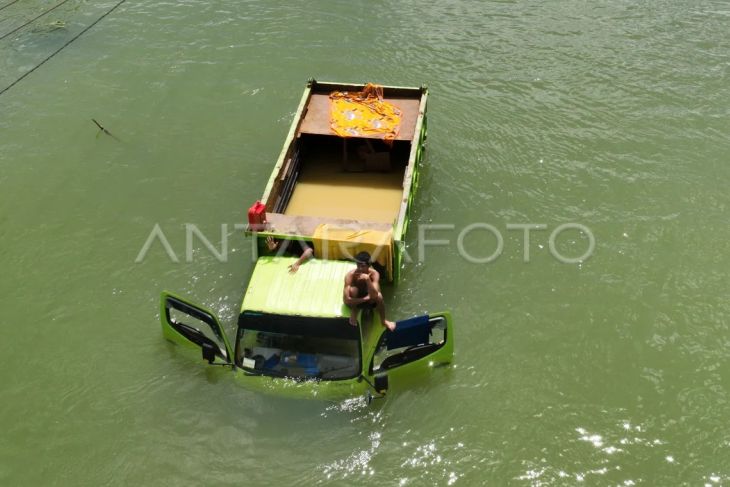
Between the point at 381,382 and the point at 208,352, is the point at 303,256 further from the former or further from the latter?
the point at 381,382

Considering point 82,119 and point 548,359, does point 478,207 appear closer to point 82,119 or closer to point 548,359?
point 548,359

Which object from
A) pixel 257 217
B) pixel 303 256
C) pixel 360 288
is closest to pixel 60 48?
pixel 257 217

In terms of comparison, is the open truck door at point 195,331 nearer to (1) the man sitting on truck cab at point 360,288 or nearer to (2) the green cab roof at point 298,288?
(2) the green cab roof at point 298,288

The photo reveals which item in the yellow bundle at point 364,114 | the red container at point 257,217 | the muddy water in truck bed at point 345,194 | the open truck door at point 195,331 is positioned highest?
the yellow bundle at point 364,114

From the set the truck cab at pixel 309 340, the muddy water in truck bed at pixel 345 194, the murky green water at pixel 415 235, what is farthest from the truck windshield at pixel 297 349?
the muddy water in truck bed at pixel 345 194

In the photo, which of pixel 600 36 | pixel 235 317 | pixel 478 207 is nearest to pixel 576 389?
pixel 478 207

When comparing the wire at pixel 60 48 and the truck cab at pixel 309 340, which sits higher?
the wire at pixel 60 48
